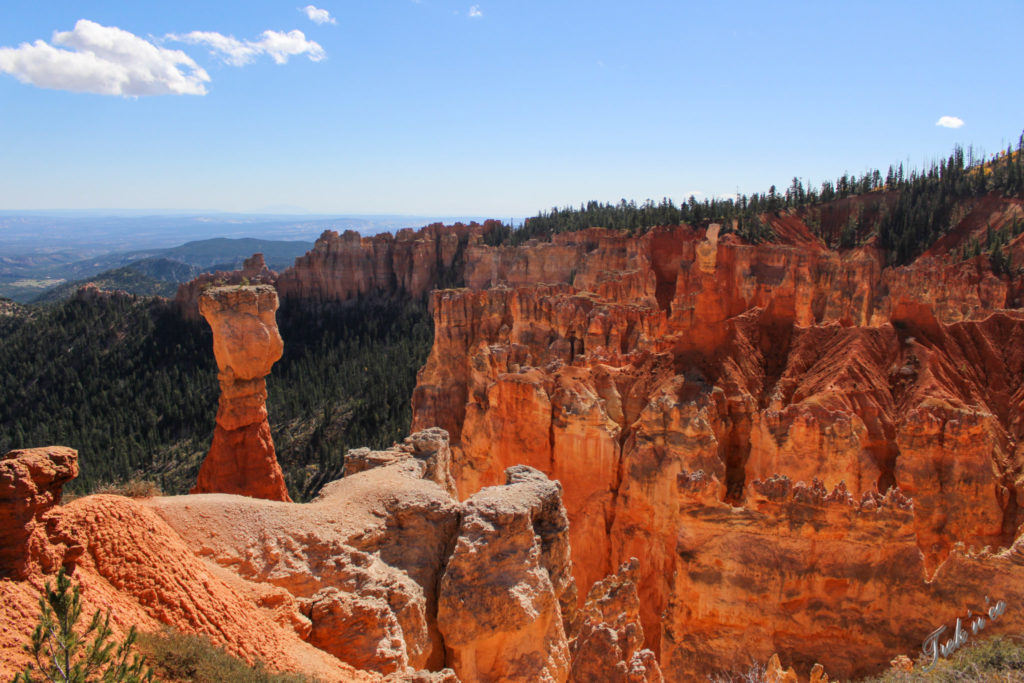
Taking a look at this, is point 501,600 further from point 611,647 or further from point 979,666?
point 979,666

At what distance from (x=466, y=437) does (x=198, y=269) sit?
192m

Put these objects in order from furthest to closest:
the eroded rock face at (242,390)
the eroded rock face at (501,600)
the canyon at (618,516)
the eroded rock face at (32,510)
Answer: the eroded rock face at (242,390)
the eroded rock face at (501,600)
the canyon at (618,516)
the eroded rock face at (32,510)

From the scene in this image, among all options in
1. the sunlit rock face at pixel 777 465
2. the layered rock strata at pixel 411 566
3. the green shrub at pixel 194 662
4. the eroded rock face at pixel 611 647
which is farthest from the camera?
the sunlit rock face at pixel 777 465

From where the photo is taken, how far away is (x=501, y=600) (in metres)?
9.55

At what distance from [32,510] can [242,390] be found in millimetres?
10359

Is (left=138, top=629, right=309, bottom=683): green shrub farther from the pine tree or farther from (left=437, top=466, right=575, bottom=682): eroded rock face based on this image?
(left=437, top=466, right=575, bottom=682): eroded rock face

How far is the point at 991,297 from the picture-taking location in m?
39.0

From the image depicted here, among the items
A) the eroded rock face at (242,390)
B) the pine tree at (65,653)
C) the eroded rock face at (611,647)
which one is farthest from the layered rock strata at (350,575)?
the eroded rock face at (242,390)

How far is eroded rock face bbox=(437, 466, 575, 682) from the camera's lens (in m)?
9.40

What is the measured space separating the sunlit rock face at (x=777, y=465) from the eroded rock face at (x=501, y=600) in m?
5.21

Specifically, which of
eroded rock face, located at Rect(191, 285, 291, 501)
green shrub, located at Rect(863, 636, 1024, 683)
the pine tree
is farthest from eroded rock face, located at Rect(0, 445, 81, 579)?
green shrub, located at Rect(863, 636, 1024, 683)

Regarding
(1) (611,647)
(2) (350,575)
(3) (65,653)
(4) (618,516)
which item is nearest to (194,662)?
(3) (65,653)

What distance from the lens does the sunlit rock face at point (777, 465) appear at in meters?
13.4

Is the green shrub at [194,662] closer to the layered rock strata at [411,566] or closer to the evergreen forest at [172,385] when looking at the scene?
the layered rock strata at [411,566]
